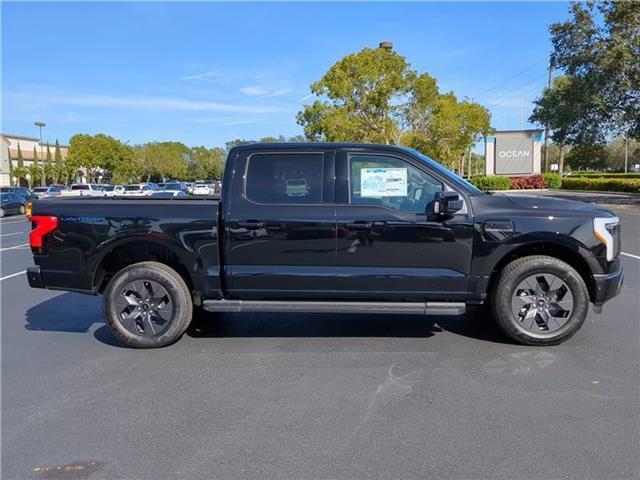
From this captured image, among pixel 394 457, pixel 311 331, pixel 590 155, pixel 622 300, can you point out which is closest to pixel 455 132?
pixel 622 300

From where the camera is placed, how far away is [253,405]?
4.05 meters

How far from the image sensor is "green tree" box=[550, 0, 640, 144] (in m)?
19.9

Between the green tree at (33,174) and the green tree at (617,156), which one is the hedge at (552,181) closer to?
the green tree at (617,156)

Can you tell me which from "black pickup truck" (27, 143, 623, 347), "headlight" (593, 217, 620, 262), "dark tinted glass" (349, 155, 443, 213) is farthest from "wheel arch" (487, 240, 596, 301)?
"dark tinted glass" (349, 155, 443, 213)

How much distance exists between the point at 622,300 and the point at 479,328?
2.49 metres

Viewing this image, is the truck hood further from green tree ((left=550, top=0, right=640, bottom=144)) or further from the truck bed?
green tree ((left=550, top=0, right=640, bottom=144))

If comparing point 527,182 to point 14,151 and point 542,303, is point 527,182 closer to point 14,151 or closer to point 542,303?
point 542,303

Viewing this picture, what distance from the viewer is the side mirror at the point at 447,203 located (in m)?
4.91

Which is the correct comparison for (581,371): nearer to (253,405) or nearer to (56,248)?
(253,405)

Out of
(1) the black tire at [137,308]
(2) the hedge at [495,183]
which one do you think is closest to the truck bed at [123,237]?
(1) the black tire at [137,308]

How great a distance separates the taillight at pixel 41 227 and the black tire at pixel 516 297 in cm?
446

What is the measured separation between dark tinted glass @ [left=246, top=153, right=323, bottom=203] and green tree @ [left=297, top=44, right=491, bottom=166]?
23628mm

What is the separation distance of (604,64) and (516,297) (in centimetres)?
1895

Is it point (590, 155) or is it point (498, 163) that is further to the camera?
point (590, 155)
